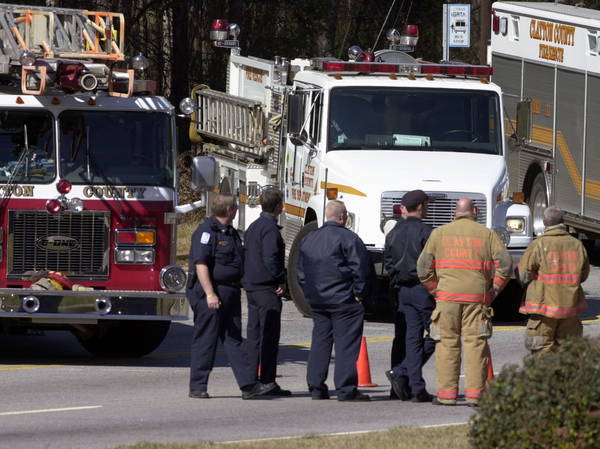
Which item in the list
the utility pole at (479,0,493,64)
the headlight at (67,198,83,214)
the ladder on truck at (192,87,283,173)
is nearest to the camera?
the headlight at (67,198,83,214)

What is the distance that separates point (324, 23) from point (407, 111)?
51.3ft

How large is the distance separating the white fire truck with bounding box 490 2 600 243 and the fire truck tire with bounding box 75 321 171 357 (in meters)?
7.73

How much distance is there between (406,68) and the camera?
1753 cm

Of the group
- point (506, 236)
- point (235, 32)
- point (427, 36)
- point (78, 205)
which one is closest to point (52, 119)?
point (78, 205)

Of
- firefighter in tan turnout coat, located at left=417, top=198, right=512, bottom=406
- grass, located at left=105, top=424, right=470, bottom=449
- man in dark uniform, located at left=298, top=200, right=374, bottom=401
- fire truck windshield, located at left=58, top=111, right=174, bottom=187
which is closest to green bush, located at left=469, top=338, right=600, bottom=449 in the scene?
grass, located at left=105, top=424, right=470, bottom=449

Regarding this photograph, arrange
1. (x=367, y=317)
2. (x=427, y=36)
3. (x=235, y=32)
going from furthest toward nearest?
(x=427, y=36) → (x=235, y=32) → (x=367, y=317)

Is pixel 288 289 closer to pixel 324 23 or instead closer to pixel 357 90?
pixel 357 90

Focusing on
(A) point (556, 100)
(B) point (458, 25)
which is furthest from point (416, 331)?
(B) point (458, 25)

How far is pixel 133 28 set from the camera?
102ft

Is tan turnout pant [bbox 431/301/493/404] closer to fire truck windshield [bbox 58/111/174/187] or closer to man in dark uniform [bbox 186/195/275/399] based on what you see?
man in dark uniform [bbox 186/195/275/399]

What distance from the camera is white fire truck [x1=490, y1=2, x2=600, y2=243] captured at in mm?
20781

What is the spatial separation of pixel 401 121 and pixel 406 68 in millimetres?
835

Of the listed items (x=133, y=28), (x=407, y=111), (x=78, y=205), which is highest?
(x=133, y=28)

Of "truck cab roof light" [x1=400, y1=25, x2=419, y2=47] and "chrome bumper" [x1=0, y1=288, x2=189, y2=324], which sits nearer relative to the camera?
"chrome bumper" [x1=0, y1=288, x2=189, y2=324]
